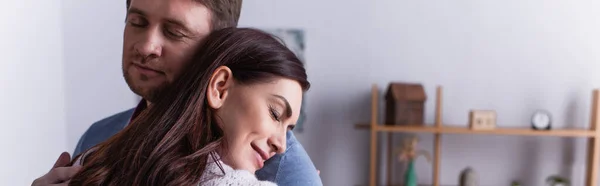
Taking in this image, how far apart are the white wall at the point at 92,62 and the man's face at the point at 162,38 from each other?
58.1 inches

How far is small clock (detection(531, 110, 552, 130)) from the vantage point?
2.08 m

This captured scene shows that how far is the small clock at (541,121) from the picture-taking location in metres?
2.08

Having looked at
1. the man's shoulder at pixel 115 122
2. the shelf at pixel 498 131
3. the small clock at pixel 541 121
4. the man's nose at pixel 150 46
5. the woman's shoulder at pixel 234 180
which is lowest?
the shelf at pixel 498 131

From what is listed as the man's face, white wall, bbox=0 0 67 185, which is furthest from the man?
white wall, bbox=0 0 67 185

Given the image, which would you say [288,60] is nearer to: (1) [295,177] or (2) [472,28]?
(1) [295,177]

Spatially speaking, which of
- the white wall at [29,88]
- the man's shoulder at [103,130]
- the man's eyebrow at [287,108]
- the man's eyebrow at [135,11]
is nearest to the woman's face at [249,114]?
the man's eyebrow at [287,108]

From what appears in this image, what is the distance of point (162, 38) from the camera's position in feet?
1.97

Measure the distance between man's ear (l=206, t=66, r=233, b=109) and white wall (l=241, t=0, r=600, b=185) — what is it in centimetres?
164

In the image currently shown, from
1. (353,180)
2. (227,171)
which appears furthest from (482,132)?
(227,171)

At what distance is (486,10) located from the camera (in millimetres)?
2164

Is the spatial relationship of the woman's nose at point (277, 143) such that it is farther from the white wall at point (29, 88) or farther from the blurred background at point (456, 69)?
the blurred background at point (456, 69)

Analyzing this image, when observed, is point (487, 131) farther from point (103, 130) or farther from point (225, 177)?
point (225, 177)

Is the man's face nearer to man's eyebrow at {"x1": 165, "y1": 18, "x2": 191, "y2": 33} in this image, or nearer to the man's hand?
man's eyebrow at {"x1": 165, "y1": 18, "x2": 191, "y2": 33}

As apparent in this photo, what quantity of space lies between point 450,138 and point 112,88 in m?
1.39
